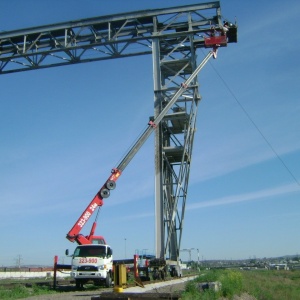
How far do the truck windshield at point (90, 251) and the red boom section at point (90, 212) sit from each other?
1483 mm

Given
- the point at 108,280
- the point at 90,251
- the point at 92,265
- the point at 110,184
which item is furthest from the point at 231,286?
the point at 110,184

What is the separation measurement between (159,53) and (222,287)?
1603cm

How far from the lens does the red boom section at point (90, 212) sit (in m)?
21.9

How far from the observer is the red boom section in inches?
862

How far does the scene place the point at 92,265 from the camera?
1984 centimetres

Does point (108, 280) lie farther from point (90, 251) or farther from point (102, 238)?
point (102, 238)

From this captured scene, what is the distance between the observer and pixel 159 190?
81.1 feet

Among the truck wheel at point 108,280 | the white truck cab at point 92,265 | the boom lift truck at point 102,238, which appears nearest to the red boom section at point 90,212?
the boom lift truck at point 102,238

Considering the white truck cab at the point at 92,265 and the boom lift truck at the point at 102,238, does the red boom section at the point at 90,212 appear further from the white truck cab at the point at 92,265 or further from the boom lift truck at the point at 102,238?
the white truck cab at the point at 92,265

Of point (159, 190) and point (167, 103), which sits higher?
point (167, 103)

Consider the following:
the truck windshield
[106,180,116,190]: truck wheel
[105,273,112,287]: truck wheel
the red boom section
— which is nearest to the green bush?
[105,273,112,287]: truck wheel

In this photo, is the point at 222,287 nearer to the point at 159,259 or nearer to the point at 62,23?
the point at 159,259

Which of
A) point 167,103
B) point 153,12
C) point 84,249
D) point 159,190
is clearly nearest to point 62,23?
point 153,12

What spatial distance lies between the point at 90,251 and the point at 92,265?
72 centimetres
